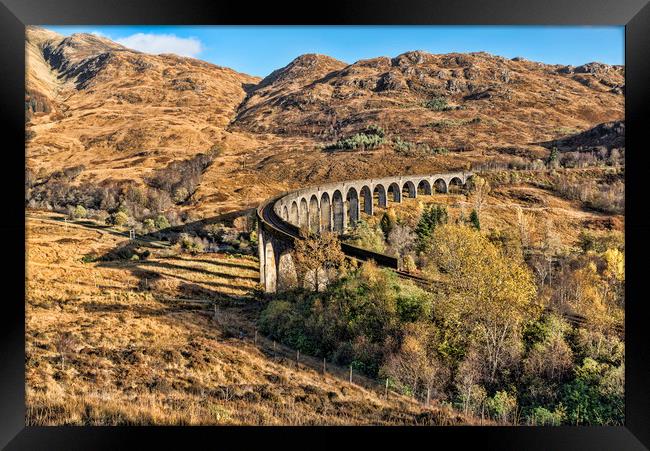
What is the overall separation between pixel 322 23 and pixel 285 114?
2673cm

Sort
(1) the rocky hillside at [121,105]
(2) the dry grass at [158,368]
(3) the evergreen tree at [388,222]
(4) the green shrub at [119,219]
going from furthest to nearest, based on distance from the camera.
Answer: (1) the rocky hillside at [121,105]
(4) the green shrub at [119,219]
(3) the evergreen tree at [388,222]
(2) the dry grass at [158,368]

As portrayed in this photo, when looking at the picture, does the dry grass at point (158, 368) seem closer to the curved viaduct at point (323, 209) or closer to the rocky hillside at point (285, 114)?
the curved viaduct at point (323, 209)

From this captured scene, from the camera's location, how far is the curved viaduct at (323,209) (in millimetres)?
13992

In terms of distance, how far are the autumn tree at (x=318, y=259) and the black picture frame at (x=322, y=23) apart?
17.1 ft

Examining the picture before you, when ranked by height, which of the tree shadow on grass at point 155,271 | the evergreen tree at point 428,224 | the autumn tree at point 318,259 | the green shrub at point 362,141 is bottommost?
the tree shadow on grass at point 155,271

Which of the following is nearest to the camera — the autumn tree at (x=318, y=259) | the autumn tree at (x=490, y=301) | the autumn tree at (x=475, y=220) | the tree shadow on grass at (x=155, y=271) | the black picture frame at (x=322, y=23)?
the black picture frame at (x=322, y=23)

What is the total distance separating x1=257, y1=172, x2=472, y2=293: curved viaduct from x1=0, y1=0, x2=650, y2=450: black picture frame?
17.6 feet

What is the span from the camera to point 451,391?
9055mm

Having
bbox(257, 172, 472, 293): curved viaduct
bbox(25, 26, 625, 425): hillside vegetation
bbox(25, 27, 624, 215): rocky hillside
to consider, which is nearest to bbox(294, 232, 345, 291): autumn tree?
bbox(25, 26, 625, 425): hillside vegetation

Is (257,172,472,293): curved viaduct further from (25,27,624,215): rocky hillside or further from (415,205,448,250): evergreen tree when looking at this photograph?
(415,205,448,250): evergreen tree

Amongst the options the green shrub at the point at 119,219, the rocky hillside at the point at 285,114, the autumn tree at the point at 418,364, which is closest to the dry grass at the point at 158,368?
the autumn tree at the point at 418,364

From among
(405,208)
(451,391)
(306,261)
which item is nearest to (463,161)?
(405,208)
